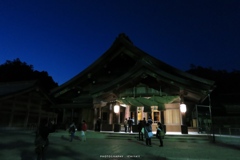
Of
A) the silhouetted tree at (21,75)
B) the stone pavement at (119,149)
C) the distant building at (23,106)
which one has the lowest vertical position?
the stone pavement at (119,149)

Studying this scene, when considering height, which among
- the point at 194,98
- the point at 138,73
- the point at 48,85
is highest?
the point at 48,85

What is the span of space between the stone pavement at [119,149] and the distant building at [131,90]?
11.1 ft

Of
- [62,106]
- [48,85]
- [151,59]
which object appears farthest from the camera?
[48,85]

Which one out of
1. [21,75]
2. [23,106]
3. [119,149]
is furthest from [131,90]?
[21,75]

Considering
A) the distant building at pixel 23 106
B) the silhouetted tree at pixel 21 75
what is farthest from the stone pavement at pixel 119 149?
the silhouetted tree at pixel 21 75

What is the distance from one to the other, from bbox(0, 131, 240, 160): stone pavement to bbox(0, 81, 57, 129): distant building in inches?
413

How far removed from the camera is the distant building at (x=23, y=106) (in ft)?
71.6

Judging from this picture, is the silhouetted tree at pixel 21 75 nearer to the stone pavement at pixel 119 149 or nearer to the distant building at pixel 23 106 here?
the distant building at pixel 23 106

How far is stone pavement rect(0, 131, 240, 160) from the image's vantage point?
7008mm

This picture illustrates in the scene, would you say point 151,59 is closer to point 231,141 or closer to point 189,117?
point 189,117

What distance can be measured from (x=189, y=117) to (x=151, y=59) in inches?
296

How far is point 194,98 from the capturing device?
55.5 feet

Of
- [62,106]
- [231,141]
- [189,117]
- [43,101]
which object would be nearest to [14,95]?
[43,101]

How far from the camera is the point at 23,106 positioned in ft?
79.2
